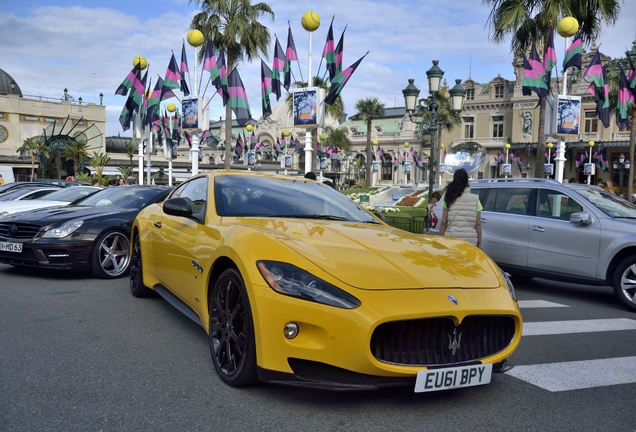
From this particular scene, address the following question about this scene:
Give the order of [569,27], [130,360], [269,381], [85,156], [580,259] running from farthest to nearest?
[85,156], [569,27], [580,259], [130,360], [269,381]

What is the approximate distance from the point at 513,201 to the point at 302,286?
587 centimetres

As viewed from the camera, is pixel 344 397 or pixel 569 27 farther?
pixel 569 27

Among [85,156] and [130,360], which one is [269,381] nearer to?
[130,360]

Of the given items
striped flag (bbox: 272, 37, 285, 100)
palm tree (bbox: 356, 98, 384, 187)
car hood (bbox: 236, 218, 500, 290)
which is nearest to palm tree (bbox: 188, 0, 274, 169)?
striped flag (bbox: 272, 37, 285, 100)

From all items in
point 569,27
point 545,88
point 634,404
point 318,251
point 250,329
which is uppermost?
point 569,27

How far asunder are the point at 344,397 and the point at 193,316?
1.44 m

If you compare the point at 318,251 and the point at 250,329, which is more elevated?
the point at 318,251

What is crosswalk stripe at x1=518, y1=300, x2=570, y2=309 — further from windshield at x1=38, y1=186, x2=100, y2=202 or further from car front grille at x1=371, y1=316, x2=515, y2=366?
windshield at x1=38, y1=186, x2=100, y2=202

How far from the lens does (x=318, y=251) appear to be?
10.5 ft

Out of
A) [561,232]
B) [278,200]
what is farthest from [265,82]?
[278,200]

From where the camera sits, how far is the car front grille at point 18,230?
6.82 meters

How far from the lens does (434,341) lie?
115 inches

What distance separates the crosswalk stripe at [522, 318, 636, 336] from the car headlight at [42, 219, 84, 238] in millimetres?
5539

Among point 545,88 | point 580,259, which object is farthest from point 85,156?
point 580,259
